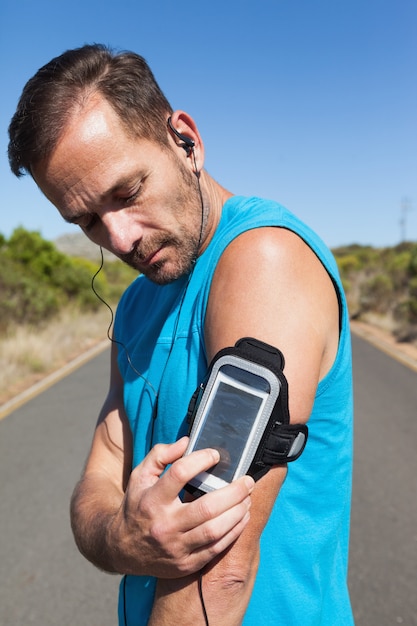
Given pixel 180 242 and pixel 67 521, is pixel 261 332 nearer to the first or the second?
pixel 180 242

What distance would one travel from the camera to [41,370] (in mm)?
13055

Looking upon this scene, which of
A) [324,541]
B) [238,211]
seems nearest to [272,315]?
[238,211]

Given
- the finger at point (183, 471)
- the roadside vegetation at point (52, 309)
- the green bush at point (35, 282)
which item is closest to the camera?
the finger at point (183, 471)

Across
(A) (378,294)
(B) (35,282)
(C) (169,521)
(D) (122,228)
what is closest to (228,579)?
(C) (169,521)

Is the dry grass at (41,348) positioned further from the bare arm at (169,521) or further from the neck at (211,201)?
the bare arm at (169,521)

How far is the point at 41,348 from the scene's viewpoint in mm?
14117

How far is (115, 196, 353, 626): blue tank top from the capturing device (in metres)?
1.38

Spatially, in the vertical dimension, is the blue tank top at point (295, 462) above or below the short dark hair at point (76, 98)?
below

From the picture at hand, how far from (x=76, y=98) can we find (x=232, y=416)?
891 mm

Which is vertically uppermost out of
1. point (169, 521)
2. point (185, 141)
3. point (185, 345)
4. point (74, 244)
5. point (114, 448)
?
point (74, 244)

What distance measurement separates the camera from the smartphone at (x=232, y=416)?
3.70 feet

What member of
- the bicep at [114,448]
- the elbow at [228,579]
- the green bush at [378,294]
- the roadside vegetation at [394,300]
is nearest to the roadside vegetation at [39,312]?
the bicep at [114,448]

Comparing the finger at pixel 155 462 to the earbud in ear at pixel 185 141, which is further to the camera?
the earbud in ear at pixel 185 141

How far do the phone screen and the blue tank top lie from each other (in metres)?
0.21
